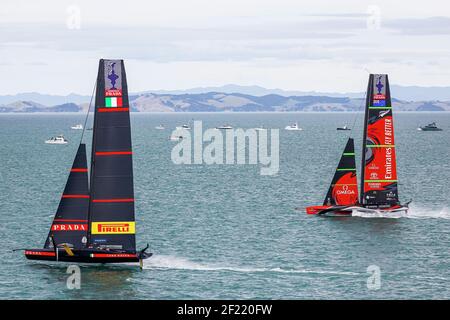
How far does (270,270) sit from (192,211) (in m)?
26.6

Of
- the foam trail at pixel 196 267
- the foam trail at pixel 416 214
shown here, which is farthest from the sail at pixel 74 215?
the foam trail at pixel 416 214

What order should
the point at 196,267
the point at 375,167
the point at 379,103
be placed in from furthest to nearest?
the point at 375,167
the point at 379,103
the point at 196,267

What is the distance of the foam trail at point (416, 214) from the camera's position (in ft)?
244

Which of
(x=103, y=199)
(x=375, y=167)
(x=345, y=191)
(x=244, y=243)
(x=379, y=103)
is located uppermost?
(x=379, y=103)

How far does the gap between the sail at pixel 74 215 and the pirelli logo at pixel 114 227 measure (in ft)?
3.03

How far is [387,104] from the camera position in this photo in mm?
71688

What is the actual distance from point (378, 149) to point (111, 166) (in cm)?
3019

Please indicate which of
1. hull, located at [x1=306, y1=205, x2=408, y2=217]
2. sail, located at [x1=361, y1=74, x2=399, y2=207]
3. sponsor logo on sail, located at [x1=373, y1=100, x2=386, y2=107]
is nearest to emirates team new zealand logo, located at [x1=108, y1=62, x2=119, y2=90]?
sail, located at [x1=361, y1=74, x2=399, y2=207]

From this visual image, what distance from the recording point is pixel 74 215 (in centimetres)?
5191

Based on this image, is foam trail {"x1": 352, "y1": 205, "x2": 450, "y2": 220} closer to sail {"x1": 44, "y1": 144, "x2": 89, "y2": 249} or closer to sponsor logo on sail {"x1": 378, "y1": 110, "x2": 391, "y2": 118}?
sponsor logo on sail {"x1": 378, "y1": 110, "x2": 391, "y2": 118}

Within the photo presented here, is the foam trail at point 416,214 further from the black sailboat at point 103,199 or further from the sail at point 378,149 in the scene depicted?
the black sailboat at point 103,199

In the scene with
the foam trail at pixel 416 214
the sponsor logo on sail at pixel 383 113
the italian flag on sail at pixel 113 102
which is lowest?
the foam trail at pixel 416 214

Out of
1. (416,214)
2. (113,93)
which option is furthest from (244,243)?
(416,214)

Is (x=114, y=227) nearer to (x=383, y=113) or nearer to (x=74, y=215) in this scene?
(x=74, y=215)
